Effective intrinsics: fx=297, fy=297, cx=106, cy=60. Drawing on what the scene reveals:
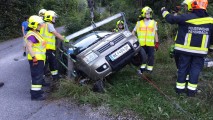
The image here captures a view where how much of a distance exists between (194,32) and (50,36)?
11.5 ft

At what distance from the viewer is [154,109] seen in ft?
17.1

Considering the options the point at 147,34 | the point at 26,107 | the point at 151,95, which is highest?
the point at 147,34

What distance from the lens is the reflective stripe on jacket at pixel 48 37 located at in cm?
725

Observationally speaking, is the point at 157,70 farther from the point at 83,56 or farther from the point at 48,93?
the point at 48,93

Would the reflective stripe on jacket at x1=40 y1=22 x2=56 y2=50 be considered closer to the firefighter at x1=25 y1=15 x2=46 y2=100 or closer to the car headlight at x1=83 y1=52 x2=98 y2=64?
the firefighter at x1=25 y1=15 x2=46 y2=100

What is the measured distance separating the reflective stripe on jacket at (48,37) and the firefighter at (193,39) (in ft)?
9.56

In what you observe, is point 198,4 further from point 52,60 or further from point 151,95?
point 52,60

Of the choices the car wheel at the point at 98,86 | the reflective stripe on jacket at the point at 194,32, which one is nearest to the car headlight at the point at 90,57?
the car wheel at the point at 98,86

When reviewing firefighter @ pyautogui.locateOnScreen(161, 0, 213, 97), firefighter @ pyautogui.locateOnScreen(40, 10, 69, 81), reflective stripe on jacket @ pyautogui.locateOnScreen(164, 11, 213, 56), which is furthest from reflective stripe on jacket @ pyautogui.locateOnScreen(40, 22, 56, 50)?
reflective stripe on jacket @ pyautogui.locateOnScreen(164, 11, 213, 56)

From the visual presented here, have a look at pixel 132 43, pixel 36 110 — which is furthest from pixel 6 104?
pixel 132 43

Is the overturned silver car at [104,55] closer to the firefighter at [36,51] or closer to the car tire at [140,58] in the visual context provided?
the car tire at [140,58]

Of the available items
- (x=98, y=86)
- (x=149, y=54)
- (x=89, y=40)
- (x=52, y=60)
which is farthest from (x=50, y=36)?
(x=149, y=54)

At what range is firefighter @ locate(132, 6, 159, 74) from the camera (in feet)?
24.0

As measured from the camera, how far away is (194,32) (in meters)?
5.64
